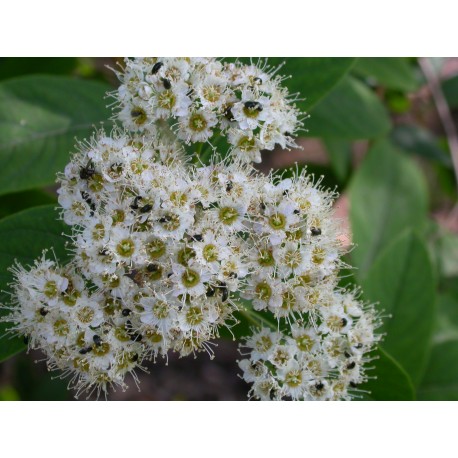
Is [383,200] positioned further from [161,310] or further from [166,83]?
[161,310]

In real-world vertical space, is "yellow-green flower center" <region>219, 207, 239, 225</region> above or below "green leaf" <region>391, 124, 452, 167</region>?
above

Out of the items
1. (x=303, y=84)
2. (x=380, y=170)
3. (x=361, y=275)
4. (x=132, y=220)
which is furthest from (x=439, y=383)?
(x=132, y=220)

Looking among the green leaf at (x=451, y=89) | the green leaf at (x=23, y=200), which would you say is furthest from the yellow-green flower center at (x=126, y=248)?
the green leaf at (x=451, y=89)

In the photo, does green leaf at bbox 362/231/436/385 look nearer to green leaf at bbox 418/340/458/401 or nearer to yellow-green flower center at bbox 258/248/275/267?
green leaf at bbox 418/340/458/401

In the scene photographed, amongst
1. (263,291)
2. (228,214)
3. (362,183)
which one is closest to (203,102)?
(228,214)

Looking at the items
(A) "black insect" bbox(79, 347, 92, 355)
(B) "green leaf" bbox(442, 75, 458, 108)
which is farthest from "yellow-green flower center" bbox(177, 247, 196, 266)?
(B) "green leaf" bbox(442, 75, 458, 108)

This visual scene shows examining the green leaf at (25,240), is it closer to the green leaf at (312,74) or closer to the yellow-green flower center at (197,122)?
the yellow-green flower center at (197,122)

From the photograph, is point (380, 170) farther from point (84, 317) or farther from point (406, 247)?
point (84, 317)
